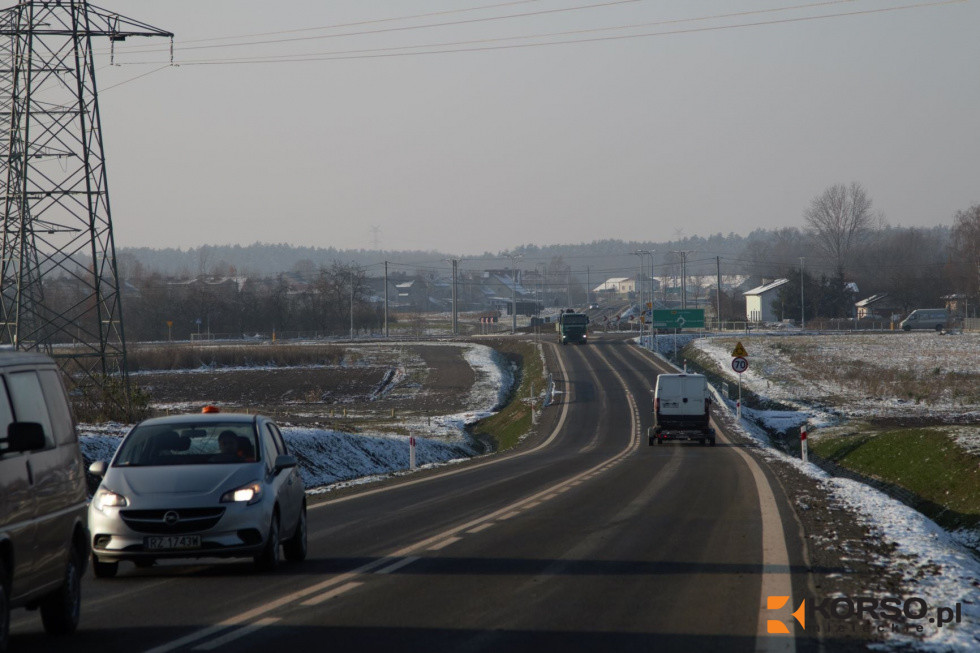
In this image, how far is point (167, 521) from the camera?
9.71m

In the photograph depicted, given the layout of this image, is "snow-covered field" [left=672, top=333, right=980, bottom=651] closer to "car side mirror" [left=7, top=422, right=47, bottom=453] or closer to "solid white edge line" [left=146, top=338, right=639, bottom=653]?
"solid white edge line" [left=146, top=338, right=639, bottom=653]

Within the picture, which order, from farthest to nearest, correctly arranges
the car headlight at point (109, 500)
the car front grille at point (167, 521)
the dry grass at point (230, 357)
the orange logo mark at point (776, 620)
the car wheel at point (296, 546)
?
the dry grass at point (230, 357) → the car wheel at point (296, 546) → the car headlight at point (109, 500) → the car front grille at point (167, 521) → the orange logo mark at point (776, 620)

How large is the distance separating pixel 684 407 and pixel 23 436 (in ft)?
113

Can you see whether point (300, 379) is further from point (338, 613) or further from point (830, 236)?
point (830, 236)

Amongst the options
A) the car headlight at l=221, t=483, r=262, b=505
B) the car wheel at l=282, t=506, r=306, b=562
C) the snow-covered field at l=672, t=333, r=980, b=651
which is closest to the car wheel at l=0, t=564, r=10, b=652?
the car headlight at l=221, t=483, r=262, b=505

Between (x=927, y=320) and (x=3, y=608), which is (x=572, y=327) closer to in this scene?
(x=927, y=320)

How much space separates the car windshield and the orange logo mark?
17.7 feet

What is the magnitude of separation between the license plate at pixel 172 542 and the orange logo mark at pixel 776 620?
5.27m

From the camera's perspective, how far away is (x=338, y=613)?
8.27 metres

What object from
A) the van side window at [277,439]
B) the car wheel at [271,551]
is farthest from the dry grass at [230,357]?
the car wheel at [271,551]

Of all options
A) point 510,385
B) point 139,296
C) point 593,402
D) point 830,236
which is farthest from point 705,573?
point 830,236

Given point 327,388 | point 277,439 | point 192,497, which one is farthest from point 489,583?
point 327,388

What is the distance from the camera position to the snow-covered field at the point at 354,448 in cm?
2472

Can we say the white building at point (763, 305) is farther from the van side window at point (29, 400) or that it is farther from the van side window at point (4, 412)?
the van side window at point (4, 412)
